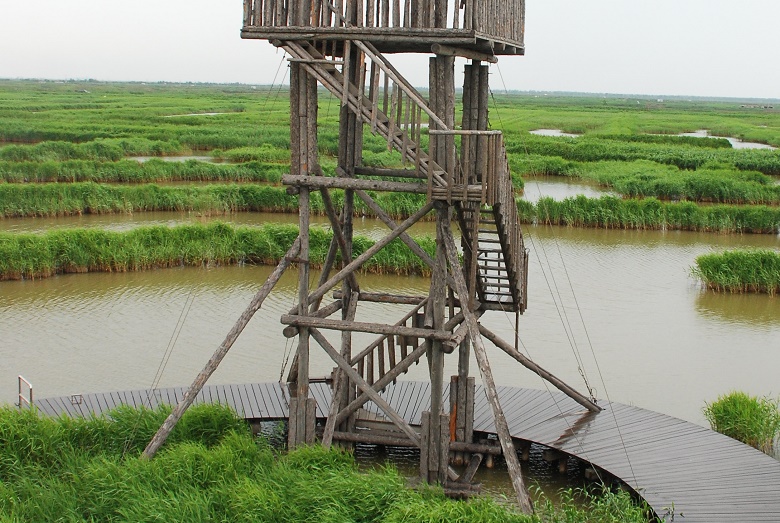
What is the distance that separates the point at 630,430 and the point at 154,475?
21.1ft

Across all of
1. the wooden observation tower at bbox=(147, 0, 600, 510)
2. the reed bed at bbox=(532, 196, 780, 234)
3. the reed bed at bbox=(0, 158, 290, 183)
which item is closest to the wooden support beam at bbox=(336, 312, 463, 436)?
the wooden observation tower at bbox=(147, 0, 600, 510)

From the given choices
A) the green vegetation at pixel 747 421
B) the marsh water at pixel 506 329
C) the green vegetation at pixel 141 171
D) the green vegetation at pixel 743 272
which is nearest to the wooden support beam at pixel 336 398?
the marsh water at pixel 506 329

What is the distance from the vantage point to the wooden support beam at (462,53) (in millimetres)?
11272

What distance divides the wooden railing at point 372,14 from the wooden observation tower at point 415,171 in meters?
0.01

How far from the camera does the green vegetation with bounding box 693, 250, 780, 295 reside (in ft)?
78.3

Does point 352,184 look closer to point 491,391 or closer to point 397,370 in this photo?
point 397,370

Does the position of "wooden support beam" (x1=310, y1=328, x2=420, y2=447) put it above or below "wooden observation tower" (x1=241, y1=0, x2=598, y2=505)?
below

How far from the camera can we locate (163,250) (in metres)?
25.4

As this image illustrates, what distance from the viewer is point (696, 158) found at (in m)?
48.2

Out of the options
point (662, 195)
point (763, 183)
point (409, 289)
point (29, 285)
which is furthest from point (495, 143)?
point (763, 183)

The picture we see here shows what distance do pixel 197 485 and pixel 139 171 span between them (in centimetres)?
3071

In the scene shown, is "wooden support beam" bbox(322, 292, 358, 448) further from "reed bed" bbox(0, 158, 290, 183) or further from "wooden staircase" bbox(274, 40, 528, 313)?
"reed bed" bbox(0, 158, 290, 183)

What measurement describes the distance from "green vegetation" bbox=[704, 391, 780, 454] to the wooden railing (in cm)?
645

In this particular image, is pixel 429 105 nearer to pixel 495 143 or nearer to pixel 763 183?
pixel 495 143
